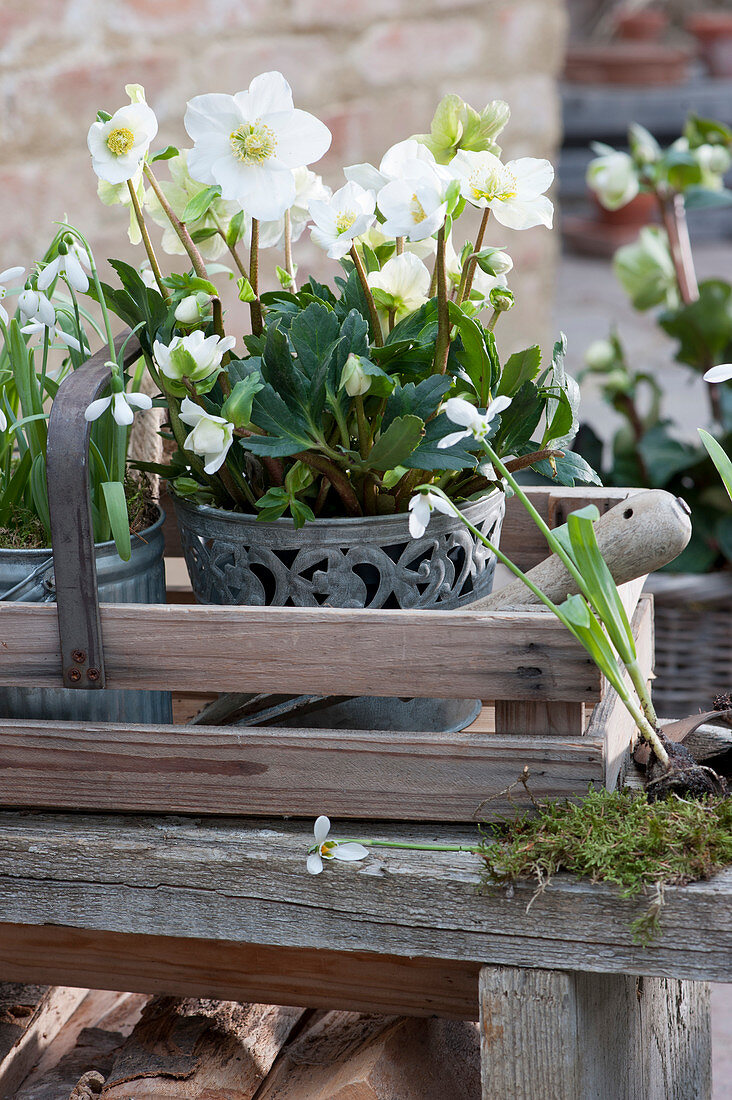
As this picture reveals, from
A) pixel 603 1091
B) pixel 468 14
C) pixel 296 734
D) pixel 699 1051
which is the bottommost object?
pixel 699 1051

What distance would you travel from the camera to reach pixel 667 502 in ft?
2.33

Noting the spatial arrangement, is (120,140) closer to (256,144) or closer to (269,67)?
(256,144)

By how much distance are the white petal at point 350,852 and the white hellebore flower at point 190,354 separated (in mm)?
324

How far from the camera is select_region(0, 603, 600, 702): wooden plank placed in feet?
2.31

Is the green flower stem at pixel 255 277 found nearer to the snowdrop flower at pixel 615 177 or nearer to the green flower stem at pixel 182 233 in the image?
the green flower stem at pixel 182 233

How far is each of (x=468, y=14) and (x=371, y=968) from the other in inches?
79.3

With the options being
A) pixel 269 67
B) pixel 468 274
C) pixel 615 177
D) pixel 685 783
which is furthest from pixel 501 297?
pixel 269 67

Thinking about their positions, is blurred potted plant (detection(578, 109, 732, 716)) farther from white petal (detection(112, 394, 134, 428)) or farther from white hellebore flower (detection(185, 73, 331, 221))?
white petal (detection(112, 394, 134, 428))

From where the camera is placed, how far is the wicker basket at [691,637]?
5.46ft

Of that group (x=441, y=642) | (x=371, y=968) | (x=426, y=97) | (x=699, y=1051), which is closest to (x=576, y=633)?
(x=441, y=642)

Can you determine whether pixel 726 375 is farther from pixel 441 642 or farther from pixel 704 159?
pixel 704 159

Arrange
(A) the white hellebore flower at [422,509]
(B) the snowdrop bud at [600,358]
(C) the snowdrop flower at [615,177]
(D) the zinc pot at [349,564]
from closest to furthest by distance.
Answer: (A) the white hellebore flower at [422,509] → (D) the zinc pot at [349,564] → (C) the snowdrop flower at [615,177] → (B) the snowdrop bud at [600,358]

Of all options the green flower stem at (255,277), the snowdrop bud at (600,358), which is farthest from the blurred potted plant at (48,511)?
the snowdrop bud at (600,358)

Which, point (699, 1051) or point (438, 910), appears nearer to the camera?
point (438, 910)
